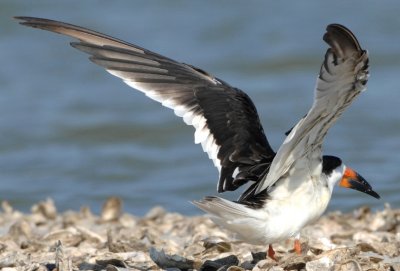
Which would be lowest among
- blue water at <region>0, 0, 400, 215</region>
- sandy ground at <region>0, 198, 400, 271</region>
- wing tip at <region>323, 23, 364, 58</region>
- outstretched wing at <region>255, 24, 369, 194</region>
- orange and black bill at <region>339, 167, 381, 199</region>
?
sandy ground at <region>0, 198, 400, 271</region>

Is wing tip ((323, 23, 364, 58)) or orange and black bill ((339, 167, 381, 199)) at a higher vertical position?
wing tip ((323, 23, 364, 58))

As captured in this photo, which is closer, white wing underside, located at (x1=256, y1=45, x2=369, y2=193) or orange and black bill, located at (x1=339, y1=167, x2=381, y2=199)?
white wing underside, located at (x1=256, y1=45, x2=369, y2=193)

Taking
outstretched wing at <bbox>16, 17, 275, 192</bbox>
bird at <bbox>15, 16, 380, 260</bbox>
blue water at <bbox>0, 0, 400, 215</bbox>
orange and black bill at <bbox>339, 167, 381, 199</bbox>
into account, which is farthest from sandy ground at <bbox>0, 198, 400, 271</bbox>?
blue water at <bbox>0, 0, 400, 215</bbox>

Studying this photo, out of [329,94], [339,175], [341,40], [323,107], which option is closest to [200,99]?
[339,175]

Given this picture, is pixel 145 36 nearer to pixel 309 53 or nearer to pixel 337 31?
pixel 309 53

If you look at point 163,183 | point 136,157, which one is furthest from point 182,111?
point 136,157

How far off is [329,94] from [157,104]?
11.6 meters

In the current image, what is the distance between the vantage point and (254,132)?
6992 mm

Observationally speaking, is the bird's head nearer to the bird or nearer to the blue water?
the bird

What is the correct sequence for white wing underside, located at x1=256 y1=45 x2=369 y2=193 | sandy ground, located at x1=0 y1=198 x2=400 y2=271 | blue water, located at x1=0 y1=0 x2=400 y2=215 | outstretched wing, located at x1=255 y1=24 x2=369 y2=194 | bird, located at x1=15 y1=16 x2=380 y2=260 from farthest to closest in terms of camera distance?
blue water, located at x1=0 y1=0 x2=400 y2=215 < sandy ground, located at x1=0 y1=198 x2=400 y2=271 < bird, located at x1=15 y1=16 x2=380 y2=260 < white wing underside, located at x1=256 y1=45 x2=369 y2=193 < outstretched wing, located at x1=255 y1=24 x2=369 y2=194

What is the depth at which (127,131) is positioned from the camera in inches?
614

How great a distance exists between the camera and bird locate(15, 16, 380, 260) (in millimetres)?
5398

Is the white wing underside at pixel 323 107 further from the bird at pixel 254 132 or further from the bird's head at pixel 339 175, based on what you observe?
the bird's head at pixel 339 175

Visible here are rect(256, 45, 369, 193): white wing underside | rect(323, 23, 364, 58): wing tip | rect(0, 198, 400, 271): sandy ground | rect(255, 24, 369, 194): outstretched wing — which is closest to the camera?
rect(323, 23, 364, 58): wing tip
